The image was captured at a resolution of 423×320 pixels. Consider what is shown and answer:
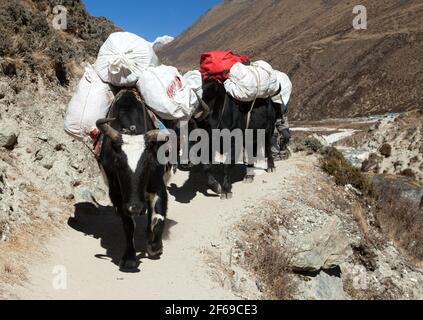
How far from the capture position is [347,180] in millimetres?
11367

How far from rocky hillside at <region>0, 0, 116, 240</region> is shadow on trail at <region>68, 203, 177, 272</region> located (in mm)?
262

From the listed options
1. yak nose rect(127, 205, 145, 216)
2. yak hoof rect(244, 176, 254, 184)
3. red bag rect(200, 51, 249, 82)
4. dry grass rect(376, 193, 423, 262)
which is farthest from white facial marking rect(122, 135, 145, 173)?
dry grass rect(376, 193, 423, 262)

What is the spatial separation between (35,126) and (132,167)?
12.1 ft

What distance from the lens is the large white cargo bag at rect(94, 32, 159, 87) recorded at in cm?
668

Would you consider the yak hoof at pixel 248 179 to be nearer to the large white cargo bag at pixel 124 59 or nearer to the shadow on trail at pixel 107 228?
the shadow on trail at pixel 107 228

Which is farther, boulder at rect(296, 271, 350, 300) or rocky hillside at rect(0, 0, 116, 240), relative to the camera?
boulder at rect(296, 271, 350, 300)

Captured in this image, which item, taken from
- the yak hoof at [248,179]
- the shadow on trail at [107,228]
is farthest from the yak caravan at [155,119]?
the shadow on trail at [107,228]

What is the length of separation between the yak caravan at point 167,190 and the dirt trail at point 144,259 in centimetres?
3

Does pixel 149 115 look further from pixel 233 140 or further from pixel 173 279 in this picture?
pixel 233 140

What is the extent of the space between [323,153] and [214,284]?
24.6 feet

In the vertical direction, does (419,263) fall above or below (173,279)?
above

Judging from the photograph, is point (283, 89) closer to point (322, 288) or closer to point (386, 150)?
point (322, 288)

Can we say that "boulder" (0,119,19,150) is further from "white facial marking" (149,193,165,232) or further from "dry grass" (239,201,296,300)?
"dry grass" (239,201,296,300)

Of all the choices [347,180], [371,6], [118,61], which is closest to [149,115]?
[118,61]
